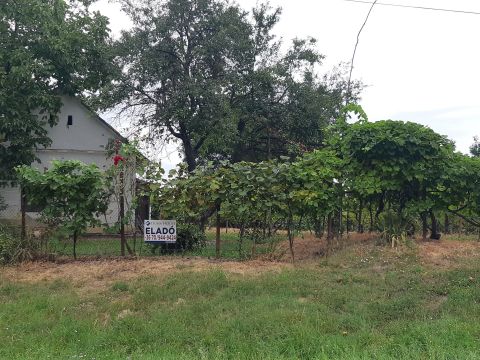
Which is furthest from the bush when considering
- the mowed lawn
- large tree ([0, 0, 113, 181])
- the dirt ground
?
large tree ([0, 0, 113, 181])

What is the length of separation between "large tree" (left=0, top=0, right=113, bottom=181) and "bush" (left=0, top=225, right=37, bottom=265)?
498 cm

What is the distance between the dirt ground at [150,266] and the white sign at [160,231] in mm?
479

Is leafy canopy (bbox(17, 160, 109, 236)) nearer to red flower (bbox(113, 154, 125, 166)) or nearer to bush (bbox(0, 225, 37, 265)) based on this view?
red flower (bbox(113, 154, 125, 166))

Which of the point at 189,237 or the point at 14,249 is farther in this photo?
the point at 189,237

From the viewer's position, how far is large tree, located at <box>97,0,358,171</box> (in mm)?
14266

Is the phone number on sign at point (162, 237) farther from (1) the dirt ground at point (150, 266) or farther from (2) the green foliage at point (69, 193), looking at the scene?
(2) the green foliage at point (69, 193)

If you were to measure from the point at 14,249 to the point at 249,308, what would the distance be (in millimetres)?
4494

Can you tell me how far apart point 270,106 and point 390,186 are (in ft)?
25.5

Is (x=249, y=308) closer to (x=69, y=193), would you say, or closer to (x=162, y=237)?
(x=162, y=237)

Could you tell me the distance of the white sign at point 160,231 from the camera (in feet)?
27.6

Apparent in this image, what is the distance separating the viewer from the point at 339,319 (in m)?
5.48

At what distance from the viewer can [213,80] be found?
1427cm

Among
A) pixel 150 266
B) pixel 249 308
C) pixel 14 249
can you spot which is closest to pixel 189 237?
pixel 150 266

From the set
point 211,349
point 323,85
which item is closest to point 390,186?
point 211,349
